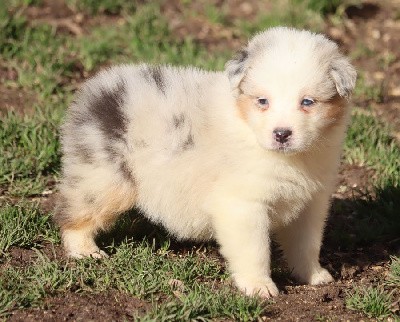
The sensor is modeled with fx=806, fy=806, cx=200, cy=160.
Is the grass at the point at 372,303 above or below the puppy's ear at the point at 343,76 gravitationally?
below

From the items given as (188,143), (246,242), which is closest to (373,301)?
(246,242)

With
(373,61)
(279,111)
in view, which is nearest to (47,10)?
(373,61)

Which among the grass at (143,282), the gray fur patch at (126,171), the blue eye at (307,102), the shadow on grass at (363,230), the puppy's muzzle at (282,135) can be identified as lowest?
the shadow on grass at (363,230)

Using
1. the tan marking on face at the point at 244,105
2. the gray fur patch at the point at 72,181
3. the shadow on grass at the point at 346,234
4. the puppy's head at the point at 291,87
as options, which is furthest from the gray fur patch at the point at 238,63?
the shadow on grass at the point at 346,234

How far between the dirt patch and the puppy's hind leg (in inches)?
22.0

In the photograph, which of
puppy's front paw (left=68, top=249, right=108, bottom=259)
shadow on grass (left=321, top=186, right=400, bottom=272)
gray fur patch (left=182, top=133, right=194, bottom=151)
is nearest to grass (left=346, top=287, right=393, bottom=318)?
shadow on grass (left=321, top=186, right=400, bottom=272)

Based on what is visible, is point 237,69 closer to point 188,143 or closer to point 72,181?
point 188,143

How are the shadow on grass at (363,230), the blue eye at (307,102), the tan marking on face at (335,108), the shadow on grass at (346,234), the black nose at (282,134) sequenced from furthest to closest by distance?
1. the shadow on grass at (363,230)
2. the shadow on grass at (346,234)
3. the tan marking on face at (335,108)
4. the blue eye at (307,102)
5. the black nose at (282,134)

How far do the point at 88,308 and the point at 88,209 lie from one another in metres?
0.81

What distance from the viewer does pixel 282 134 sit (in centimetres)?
445

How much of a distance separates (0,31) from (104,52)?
3.37 ft

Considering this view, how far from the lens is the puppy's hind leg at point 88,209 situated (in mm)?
5062

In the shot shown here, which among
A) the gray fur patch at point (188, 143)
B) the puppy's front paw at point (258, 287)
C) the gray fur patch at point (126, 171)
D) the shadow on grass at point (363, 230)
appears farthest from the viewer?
the shadow on grass at point (363, 230)

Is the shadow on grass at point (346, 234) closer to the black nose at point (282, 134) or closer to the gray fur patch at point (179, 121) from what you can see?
the gray fur patch at point (179, 121)
